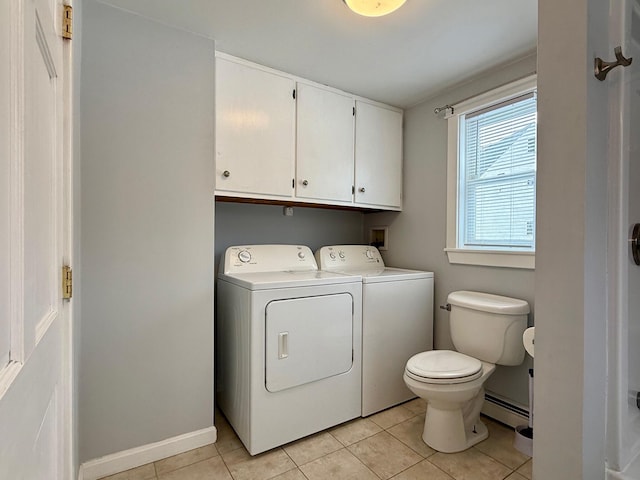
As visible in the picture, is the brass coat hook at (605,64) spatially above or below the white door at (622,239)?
above

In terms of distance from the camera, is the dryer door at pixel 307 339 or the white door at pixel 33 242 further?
the dryer door at pixel 307 339

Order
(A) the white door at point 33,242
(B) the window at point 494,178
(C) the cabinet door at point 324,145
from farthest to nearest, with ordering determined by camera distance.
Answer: (C) the cabinet door at point 324,145 → (B) the window at point 494,178 → (A) the white door at point 33,242

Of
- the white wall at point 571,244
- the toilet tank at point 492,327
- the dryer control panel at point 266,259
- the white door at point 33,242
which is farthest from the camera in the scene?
the dryer control panel at point 266,259

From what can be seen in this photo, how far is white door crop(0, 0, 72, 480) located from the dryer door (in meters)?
0.93

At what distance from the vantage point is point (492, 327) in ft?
6.26

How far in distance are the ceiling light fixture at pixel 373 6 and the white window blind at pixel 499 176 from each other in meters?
1.09

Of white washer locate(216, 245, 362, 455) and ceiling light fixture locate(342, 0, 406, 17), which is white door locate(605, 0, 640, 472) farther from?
white washer locate(216, 245, 362, 455)

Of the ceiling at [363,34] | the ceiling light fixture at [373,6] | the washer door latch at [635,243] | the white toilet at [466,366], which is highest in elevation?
the ceiling at [363,34]

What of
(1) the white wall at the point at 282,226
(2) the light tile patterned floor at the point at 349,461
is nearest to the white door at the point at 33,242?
(2) the light tile patterned floor at the point at 349,461

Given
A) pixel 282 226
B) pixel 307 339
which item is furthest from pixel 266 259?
pixel 307 339

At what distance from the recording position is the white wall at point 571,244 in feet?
2.50

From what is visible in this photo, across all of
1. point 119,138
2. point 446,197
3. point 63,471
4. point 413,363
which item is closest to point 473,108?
point 446,197

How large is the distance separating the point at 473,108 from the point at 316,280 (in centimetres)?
162

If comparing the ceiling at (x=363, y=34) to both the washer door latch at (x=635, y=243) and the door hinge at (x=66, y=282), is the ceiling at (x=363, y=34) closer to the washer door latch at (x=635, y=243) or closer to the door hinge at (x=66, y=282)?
the washer door latch at (x=635, y=243)
